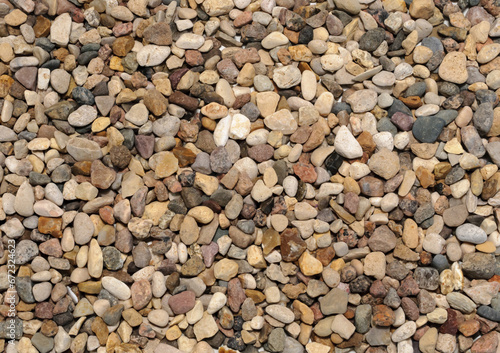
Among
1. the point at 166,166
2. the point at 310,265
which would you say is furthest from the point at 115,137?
the point at 310,265

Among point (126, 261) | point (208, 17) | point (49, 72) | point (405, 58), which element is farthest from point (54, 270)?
point (405, 58)

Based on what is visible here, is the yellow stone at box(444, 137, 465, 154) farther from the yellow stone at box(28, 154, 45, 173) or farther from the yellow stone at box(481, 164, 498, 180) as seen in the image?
the yellow stone at box(28, 154, 45, 173)

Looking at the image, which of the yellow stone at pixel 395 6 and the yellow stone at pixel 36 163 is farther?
the yellow stone at pixel 395 6

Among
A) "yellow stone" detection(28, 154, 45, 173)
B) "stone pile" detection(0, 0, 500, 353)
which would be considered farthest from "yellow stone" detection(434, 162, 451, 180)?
"yellow stone" detection(28, 154, 45, 173)

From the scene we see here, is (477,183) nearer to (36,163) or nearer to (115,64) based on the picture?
(115,64)

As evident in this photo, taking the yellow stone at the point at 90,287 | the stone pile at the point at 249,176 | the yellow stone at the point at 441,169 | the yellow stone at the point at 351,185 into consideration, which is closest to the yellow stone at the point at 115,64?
the stone pile at the point at 249,176

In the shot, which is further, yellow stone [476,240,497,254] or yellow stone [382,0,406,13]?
yellow stone [382,0,406,13]

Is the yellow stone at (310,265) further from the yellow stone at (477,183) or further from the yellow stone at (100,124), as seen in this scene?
the yellow stone at (100,124)

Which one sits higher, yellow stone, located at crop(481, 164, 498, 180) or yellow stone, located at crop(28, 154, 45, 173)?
yellow stone, located at crop(481, 164, 498, 180)
